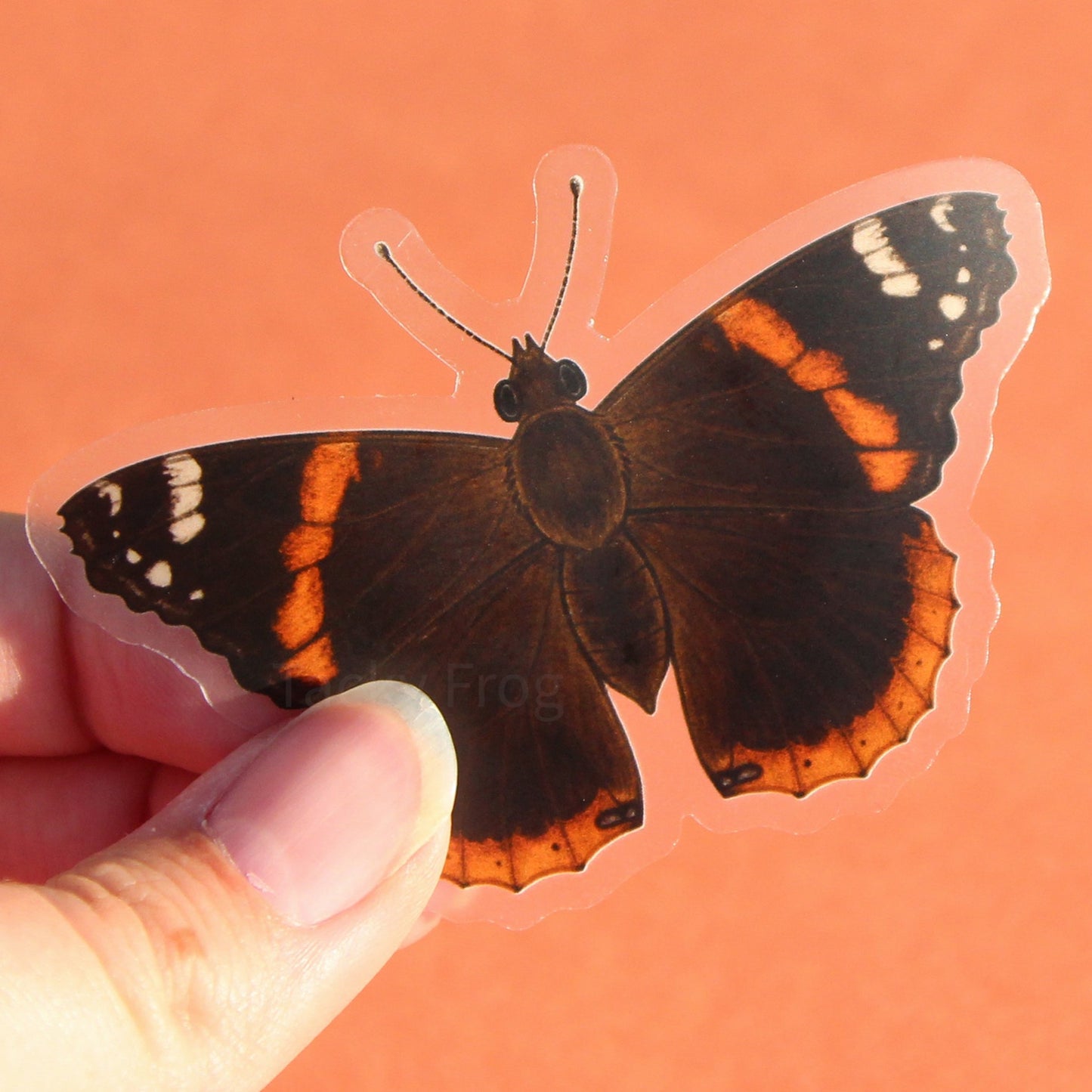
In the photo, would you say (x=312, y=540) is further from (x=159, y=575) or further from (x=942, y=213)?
(x=942, y=213)

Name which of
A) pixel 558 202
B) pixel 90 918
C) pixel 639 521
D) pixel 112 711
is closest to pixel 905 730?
pixel 639 521

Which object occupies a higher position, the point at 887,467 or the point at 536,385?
the point at 536,385

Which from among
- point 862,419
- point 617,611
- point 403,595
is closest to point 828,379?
point 862,419

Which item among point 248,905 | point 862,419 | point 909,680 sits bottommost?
point 909,680

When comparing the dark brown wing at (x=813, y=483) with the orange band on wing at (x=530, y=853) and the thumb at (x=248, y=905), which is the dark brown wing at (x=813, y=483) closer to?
the orange band on wing at (x=530, y=853)

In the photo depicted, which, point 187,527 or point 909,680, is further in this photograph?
point 909,680

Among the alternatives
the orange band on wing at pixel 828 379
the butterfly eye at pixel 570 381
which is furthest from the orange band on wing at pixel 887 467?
the butterfly eye at pixel 570 381

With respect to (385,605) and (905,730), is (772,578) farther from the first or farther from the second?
(385,605)

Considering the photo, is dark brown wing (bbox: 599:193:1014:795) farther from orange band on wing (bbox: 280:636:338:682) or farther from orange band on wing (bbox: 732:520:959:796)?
orange band on wing (bbox: 280:636:338:682)
